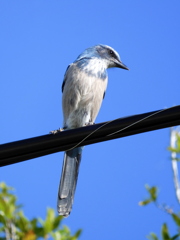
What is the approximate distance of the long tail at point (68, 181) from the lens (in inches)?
239

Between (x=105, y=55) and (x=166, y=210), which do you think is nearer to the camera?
(x=166, y=210)

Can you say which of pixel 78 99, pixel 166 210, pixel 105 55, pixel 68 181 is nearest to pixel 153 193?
pixel 166 210

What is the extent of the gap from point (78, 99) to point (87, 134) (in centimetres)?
329

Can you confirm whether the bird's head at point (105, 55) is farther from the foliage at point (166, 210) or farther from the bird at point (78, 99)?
the foliage at point (166, 210)

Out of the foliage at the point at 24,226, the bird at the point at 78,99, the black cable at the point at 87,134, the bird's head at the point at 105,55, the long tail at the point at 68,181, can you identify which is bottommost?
the foliage at the point at 24,226

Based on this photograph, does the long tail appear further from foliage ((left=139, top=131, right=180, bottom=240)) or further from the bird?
foliage ((left=139, top=131, right=180, bottom=240))

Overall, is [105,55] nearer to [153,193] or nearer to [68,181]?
[68,181]

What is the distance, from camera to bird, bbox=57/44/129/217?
6527 millimetres

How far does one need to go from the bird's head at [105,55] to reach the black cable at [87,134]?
4.29m

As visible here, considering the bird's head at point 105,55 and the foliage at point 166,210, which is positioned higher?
the bird's head at point 105,55

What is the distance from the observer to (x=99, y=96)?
7.38m

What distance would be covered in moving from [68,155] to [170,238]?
317 centimetres

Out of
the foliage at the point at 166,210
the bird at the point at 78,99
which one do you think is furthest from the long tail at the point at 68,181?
the foliage at the point at 166,210

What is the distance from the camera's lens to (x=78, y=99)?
721 centimetres
